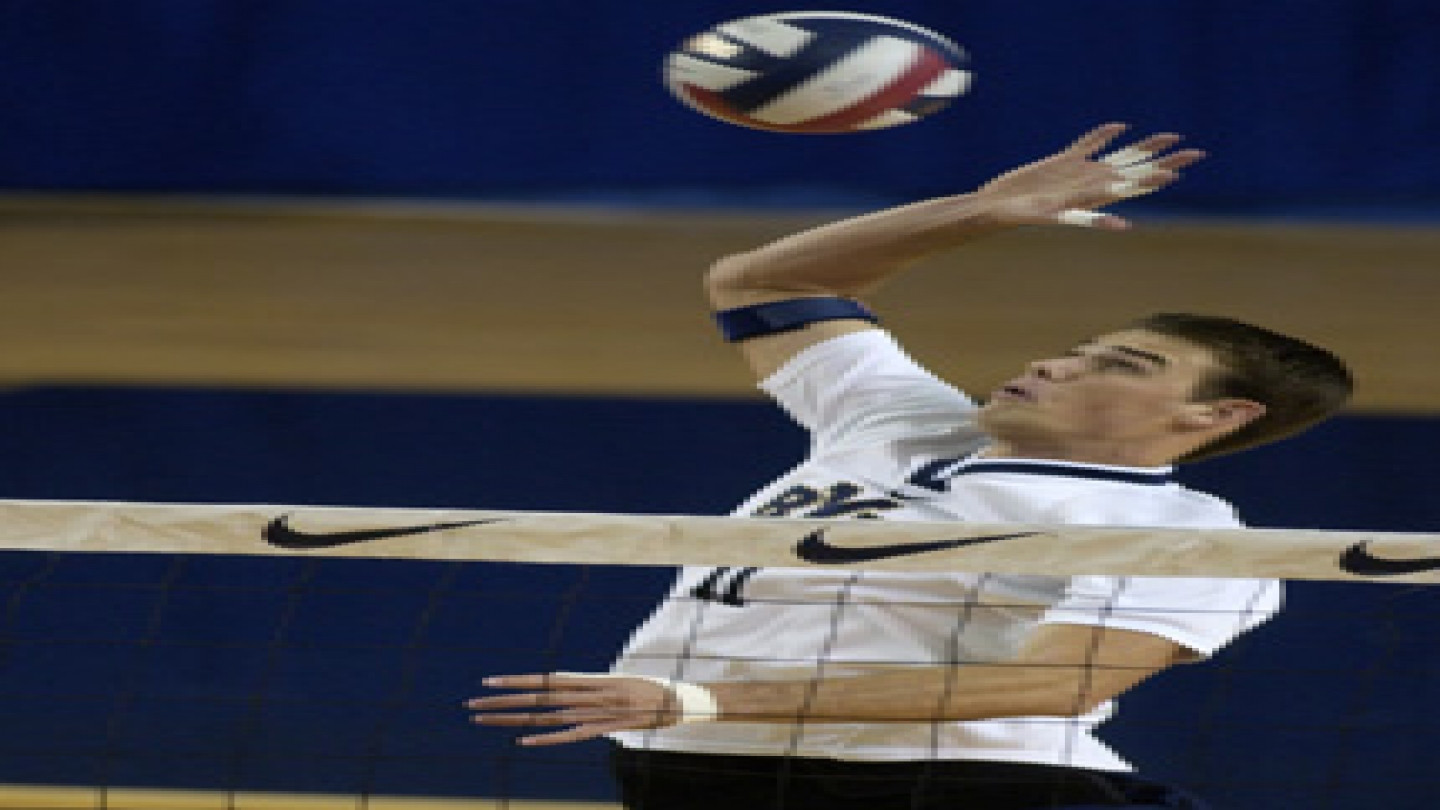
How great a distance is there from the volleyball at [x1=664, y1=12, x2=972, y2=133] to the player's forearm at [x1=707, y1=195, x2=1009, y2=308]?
897 mm

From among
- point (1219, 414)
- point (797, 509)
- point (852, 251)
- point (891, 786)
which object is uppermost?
point (852, 251)

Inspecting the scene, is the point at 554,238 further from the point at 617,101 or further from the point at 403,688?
the point at 403,688

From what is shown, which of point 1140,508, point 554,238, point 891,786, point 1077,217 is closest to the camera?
point 891,786

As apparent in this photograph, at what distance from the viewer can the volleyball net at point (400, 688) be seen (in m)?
5.25

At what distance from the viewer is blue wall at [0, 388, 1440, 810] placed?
5.36 m

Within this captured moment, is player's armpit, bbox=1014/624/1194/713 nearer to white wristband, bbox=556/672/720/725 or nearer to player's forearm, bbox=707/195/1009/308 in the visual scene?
white wristband, bbox=556/672/720/725

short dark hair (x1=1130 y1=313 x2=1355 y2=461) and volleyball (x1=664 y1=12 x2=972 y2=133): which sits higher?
volleyball (x1=664 y1=12 x2=972 y2=133)

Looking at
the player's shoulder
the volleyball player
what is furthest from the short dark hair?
the player's shoulder

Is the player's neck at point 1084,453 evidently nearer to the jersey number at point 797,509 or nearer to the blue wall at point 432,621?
the jersey number at point 797,509

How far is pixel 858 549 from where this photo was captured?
318 cm

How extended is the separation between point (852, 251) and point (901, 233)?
0.07 m

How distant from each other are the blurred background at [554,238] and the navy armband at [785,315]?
9.07 ft

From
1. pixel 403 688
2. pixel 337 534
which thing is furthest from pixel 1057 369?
pixel 403 688

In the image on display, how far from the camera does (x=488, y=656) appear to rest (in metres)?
5.90
